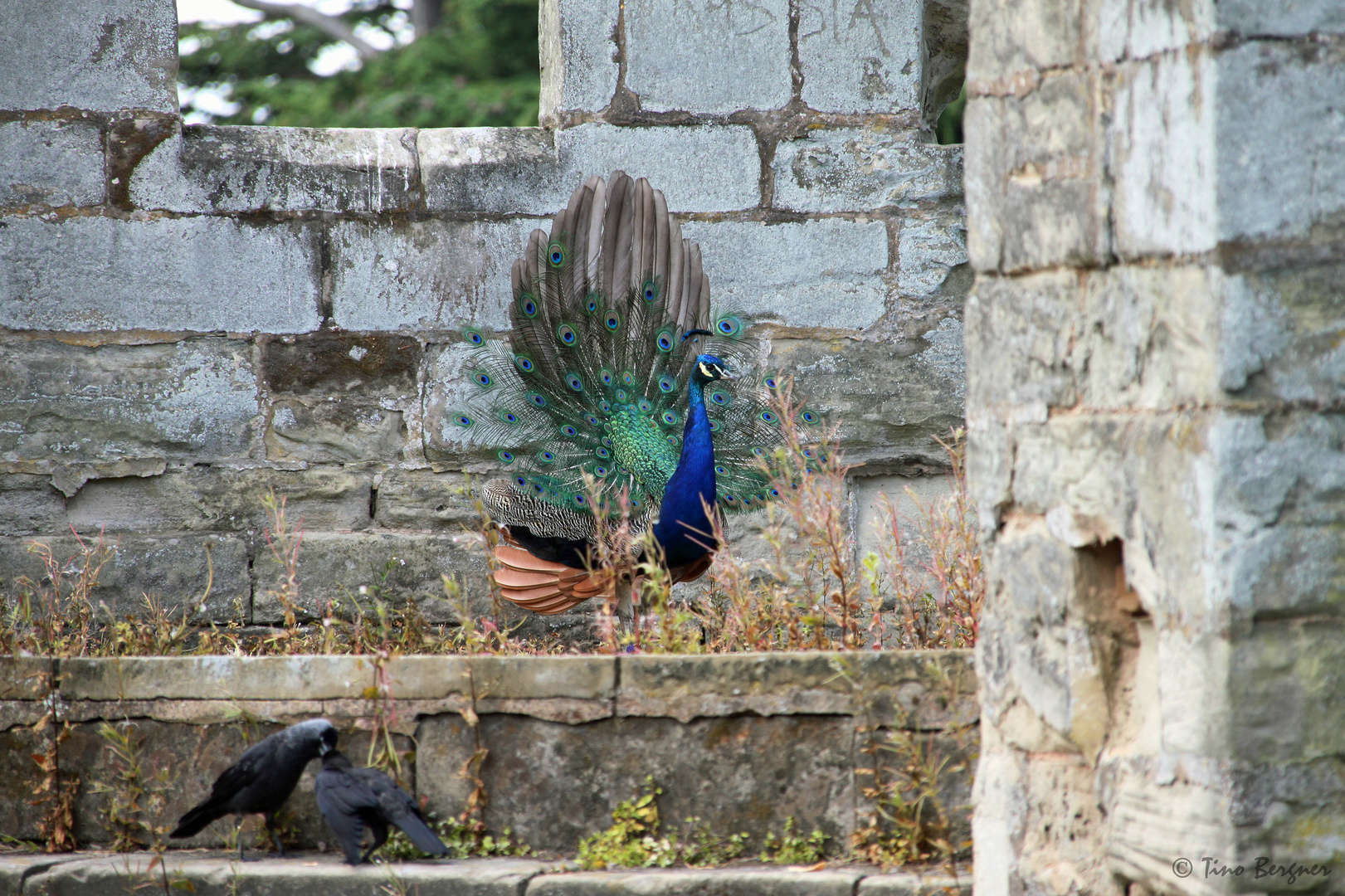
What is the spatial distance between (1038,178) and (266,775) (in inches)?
76.4

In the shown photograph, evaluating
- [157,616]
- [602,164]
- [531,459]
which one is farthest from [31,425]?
[602,164]

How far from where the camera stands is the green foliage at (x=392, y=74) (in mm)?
9156

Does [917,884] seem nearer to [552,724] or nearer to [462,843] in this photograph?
[552,724]

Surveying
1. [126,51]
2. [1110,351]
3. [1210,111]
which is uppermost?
[126,51]

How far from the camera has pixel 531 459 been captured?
4.14m

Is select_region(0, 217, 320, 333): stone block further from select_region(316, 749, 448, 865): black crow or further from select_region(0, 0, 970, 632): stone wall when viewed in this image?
select_region(316, 749, 448, 865): black crow

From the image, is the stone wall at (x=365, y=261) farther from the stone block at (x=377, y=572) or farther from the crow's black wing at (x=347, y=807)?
the crow's black wing at (x=347, y=807)

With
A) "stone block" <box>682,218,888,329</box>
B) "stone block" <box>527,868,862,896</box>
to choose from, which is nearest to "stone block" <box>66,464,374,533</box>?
"stone block" <box>682,218,888,329</box>

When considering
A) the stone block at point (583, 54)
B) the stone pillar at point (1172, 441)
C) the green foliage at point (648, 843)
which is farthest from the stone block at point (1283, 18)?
the stone block at point (583, 54)

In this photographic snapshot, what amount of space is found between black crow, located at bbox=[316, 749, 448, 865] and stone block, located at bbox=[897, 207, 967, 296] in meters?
2.36

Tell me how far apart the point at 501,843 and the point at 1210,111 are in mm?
2067

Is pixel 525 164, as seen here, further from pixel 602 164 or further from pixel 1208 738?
pixel 1208 738

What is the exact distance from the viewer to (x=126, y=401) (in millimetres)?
4000

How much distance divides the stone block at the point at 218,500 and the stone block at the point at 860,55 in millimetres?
1992
